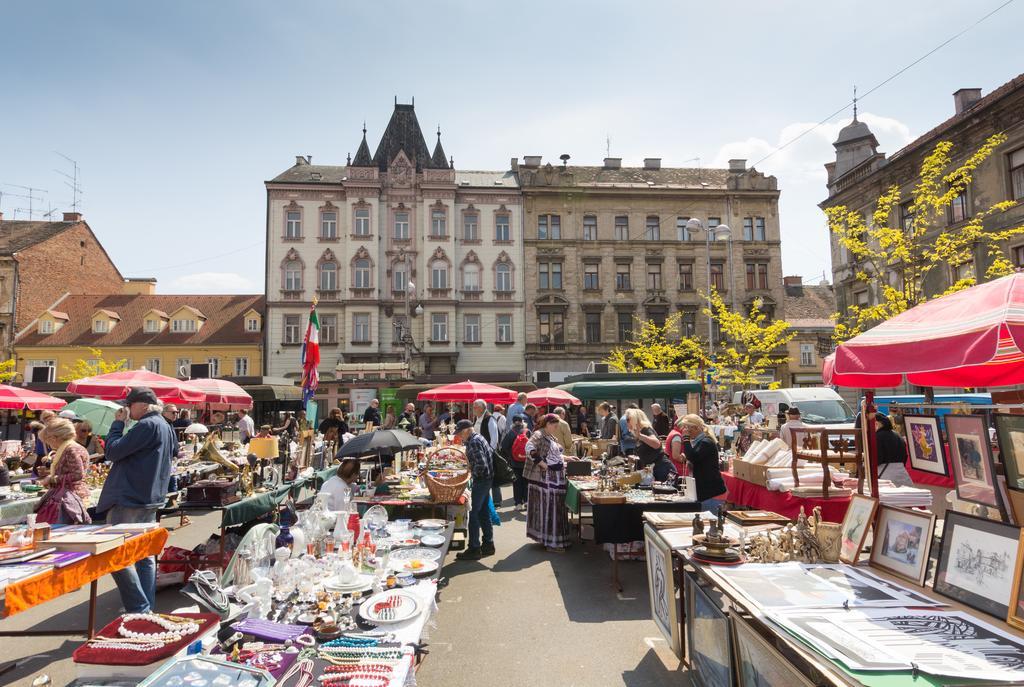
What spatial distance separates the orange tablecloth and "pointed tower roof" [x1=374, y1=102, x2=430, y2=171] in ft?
114

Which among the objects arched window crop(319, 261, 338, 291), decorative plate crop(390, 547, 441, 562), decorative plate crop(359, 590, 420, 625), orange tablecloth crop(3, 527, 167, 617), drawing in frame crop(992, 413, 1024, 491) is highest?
arched window crop(319, 261, 338, 291)

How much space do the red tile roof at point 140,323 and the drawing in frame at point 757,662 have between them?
37813 millimetres

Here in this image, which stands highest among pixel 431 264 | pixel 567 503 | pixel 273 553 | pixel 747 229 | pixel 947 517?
pixel 747 229

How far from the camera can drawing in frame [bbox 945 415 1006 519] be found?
3504mm

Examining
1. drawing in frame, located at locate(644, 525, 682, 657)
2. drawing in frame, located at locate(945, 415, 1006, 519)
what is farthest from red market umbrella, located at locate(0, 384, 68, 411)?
drawing in frame, located at locate(945, 415, 1006, 519)

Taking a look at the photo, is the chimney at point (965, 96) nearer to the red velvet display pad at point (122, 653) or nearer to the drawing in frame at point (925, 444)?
the drawing in frame at point (925, 444)

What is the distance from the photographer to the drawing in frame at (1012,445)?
3385 millimetres

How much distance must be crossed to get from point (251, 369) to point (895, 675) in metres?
38.6

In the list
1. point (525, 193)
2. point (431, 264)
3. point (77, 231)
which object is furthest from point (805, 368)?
point (77, 231)

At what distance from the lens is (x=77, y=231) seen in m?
40.9

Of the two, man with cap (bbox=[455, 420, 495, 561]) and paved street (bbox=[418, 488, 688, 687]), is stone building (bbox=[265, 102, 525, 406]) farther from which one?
paved street (bbox=[418, 488, 688, 687])

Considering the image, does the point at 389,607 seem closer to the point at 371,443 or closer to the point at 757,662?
the point at 757,662

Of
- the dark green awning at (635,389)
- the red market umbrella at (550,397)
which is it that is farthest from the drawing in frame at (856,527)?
the red market umbrella at (550,397)

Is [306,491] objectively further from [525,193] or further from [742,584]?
[525,193]
